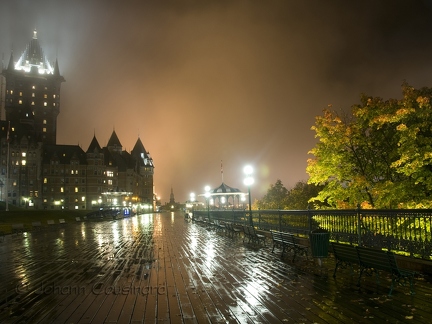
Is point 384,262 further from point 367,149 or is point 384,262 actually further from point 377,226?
point 367,149

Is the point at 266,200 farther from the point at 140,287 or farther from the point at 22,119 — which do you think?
the point at 22,119

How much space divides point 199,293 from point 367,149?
17.5 metres

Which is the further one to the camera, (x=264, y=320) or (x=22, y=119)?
(x=22, y=119)

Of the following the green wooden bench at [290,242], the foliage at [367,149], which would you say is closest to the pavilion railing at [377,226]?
the green wooden bench at [290,242]

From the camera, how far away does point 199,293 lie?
7805 millimetres

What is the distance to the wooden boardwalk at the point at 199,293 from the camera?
6.12 metres

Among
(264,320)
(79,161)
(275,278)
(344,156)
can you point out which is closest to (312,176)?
(344,156)

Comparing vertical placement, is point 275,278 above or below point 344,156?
below

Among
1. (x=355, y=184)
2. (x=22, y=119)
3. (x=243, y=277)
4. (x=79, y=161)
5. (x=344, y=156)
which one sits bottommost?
(x=243, y=277)

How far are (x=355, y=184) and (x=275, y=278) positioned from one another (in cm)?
1296

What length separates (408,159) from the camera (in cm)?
1712

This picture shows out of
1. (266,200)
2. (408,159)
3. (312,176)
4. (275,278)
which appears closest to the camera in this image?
(275,278)

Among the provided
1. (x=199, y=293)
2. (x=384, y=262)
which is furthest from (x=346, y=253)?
(x=199, y=293)

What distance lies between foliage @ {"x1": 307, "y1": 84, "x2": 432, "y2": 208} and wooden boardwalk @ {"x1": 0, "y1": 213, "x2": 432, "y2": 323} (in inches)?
393
